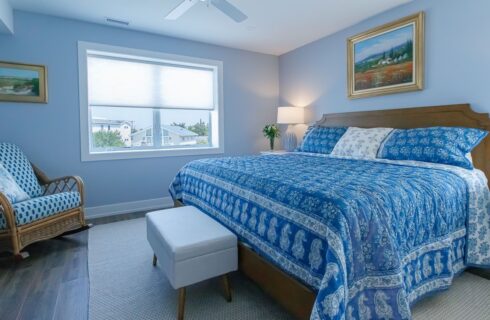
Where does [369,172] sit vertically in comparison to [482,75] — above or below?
below

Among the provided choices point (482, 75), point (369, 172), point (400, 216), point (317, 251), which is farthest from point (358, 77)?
point (317, 251)

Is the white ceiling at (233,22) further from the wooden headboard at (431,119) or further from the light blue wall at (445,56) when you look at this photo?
the wooden headboard at (431,119)

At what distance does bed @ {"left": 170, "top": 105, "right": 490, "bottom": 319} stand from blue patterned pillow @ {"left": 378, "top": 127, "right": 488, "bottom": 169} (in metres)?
0.14

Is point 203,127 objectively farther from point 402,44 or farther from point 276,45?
point 402,44

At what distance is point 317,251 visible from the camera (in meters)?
1.30

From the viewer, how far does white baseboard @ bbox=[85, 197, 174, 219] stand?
3.68m

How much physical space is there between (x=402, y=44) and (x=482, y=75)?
875 millimetres

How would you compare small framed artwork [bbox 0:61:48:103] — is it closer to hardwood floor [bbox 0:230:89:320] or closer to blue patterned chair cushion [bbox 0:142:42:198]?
blue patterned chair cushion [bbox 0:142:42:198]

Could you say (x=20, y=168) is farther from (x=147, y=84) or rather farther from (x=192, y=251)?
(x=192, y=251)

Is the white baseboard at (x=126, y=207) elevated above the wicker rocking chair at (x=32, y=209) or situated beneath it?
situated beneath

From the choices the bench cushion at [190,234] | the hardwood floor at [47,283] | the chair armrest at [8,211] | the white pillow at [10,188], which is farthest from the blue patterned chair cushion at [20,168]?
the bench cushion at [190,234]

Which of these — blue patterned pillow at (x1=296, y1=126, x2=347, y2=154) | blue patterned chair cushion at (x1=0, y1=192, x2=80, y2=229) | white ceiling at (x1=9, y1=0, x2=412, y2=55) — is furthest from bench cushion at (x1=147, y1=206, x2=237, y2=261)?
white ceiling at (x1=9, y1=0, x2=412, y2=55)

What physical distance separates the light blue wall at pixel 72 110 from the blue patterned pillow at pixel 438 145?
8.84 feet

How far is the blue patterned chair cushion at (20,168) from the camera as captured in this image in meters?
2.87
